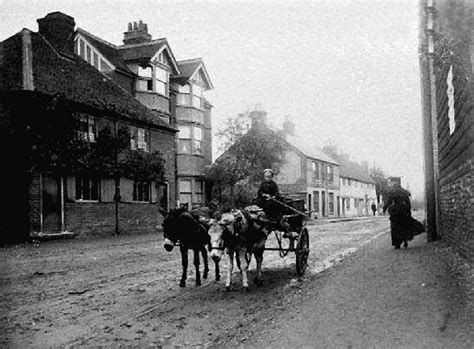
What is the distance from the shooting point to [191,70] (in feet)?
112

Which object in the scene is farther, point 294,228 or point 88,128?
point 88,128

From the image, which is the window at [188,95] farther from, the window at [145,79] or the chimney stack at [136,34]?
the chimney stack at [136,34]

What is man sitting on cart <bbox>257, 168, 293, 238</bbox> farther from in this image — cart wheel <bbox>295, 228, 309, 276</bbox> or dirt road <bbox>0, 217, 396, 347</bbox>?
Answer: dirt road <bbox>0, 217, 396, 347</bbox>

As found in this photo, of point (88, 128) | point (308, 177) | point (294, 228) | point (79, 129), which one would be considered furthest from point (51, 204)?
point (308, 177)

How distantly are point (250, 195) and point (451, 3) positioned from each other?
29124 mm

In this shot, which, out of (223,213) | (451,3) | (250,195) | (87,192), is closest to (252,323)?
(223,213)

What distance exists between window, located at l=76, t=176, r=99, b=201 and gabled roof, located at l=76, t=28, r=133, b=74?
318 inches

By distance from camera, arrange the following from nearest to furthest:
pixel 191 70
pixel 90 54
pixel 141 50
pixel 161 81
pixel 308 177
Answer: pixel 90 54
pixel 141 50
pixel 161 81
pixel 191 70
pixel 308 177

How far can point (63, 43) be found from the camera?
26.2 meters

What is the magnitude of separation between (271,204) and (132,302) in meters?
3.39

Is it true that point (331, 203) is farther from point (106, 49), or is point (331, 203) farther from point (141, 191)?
point (106, 49)

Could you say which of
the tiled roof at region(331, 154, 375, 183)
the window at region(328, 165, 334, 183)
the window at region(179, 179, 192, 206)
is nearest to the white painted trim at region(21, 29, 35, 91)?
the window at region(179, 179, 192, 206)

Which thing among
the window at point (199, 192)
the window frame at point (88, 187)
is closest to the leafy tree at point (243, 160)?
the window at point (199, 192)

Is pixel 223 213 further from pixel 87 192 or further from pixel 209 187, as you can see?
pixel 209 187
